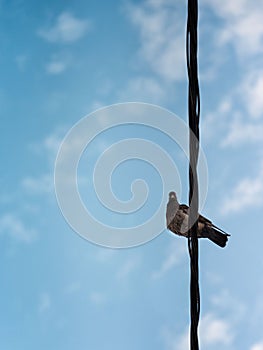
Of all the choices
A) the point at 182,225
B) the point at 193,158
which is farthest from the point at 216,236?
the point at 193,158

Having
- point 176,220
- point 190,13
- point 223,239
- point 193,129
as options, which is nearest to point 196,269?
point 193,129

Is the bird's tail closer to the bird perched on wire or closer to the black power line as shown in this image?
the bird perched on wire

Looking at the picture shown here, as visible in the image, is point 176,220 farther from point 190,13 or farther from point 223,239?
point 190,13

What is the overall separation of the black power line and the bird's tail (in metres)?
1.51

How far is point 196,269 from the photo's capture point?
9.54 ft

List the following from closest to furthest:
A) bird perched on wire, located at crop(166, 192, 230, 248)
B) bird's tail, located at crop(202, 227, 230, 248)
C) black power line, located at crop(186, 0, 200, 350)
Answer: black power line, located at crop(186, 0, 200, 350) < bird perched on wire, located at crop(166, 192, 230, 248) < bird's tail, located at crop(202, 227, 230, 248)

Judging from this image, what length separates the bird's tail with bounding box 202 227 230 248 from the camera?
4.50 m

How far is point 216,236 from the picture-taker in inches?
187

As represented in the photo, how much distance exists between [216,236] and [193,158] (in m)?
2.00

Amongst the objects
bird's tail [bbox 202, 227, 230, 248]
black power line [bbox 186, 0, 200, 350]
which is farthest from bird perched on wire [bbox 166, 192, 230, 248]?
black power line [bbox 186, 0, 200, 350]

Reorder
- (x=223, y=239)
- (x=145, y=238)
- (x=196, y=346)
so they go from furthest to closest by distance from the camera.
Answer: (x=223, y=239) → (x=145, y=238) → (x=196, y=346)

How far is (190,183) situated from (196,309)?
0.59 metres

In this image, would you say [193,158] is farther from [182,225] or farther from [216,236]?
[216,236]

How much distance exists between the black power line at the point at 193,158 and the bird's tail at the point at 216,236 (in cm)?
151
